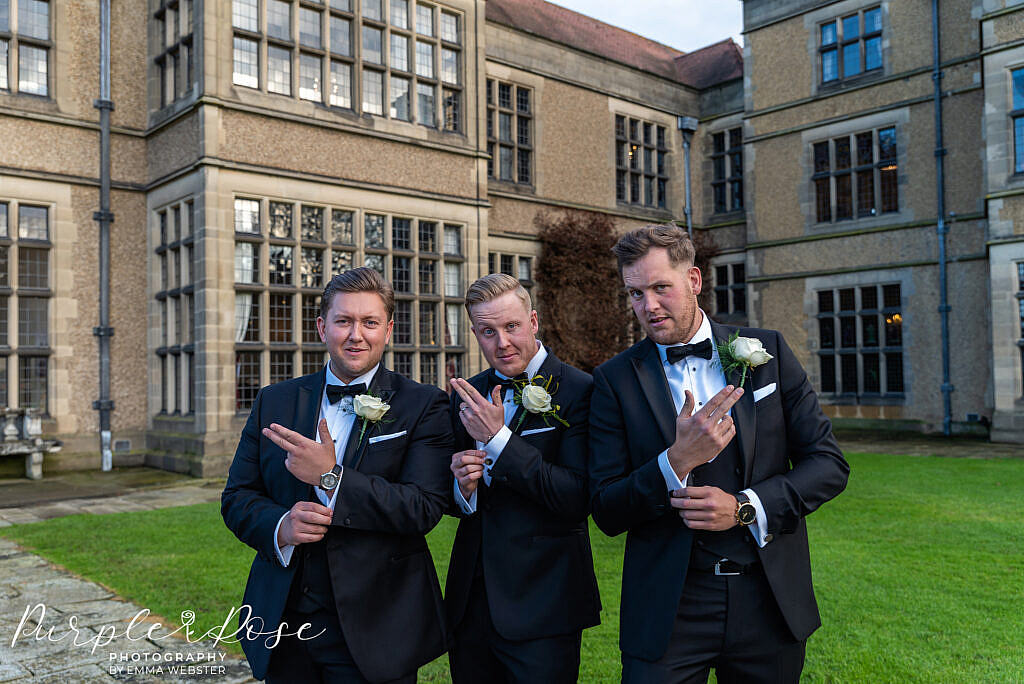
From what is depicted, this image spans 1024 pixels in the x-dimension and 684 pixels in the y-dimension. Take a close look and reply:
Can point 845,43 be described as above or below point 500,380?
above

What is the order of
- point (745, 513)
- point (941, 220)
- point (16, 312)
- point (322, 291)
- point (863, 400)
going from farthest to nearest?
point (863, 400) < point (941, 220) < point (16, 312) < point (322, 291) < point (745, 513)

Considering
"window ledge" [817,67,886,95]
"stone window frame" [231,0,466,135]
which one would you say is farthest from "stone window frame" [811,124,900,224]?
"stone window frame" [231,0,466,135]

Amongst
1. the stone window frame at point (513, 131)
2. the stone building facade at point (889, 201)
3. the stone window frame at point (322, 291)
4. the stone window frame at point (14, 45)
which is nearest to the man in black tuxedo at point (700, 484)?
the stone window frame at point (322, 291)

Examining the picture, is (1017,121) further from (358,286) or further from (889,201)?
(358,286)

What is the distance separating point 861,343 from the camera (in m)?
15.3

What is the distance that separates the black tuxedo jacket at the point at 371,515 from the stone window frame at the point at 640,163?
47.4 feet

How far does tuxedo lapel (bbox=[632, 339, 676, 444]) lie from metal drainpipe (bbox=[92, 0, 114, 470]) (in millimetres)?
10056

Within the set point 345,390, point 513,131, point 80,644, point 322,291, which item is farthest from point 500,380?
point 513,131

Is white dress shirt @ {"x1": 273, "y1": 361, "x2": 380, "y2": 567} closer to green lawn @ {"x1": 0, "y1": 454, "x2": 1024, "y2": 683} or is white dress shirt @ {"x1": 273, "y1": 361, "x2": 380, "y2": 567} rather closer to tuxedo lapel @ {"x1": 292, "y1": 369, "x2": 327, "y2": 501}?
tuxedo lapel @ {"x1": 292, "y1": 369, "x2": 327, "y2": 501}

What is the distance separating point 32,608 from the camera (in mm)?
4344

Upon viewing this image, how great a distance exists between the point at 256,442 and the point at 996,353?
13.5m

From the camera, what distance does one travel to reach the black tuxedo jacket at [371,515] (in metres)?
2.16

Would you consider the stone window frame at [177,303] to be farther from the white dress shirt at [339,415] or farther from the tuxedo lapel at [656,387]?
the tuxedo lapel at [656,387]

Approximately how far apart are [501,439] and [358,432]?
0.43 metres
